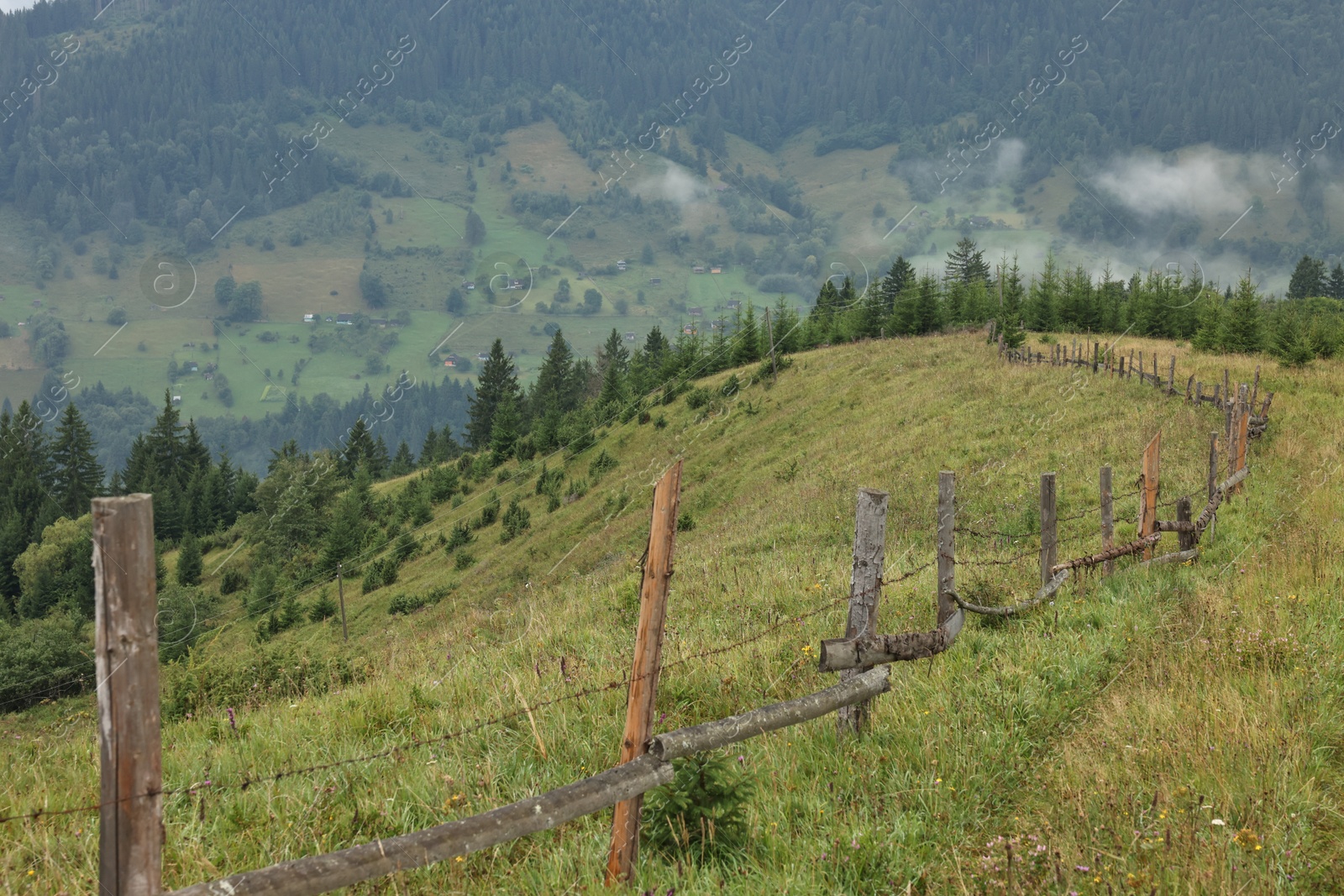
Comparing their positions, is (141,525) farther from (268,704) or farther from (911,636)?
(268,704)

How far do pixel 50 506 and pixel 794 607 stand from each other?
100861mm

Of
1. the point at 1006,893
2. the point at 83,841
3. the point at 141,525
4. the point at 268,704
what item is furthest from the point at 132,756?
the point at 268,704

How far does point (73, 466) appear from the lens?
90438 mm

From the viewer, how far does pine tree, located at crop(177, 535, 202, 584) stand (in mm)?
66938

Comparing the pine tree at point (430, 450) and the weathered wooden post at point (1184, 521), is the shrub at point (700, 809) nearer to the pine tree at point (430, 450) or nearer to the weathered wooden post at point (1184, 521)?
the weathered wooden post at point (1184, 521)

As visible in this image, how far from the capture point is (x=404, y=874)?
432 cm


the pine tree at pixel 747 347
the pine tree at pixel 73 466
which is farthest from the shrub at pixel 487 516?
the pine tree at pixel 73 466

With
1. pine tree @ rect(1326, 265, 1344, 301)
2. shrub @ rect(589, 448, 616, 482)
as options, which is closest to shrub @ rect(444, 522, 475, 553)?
shrub @ rect(589, 448, 616, 482)

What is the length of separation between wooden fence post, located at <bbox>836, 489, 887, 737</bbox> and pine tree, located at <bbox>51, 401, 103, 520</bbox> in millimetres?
102360

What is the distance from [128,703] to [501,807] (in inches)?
57.0

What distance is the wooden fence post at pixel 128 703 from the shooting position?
2.81 m

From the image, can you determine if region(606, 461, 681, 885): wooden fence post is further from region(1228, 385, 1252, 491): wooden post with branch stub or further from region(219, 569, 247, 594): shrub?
region(219, 569, 247, 594): shrub

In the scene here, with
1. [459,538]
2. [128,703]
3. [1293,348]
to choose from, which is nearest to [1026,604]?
[128,703]

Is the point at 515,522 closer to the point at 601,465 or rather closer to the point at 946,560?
the point at 601,465
